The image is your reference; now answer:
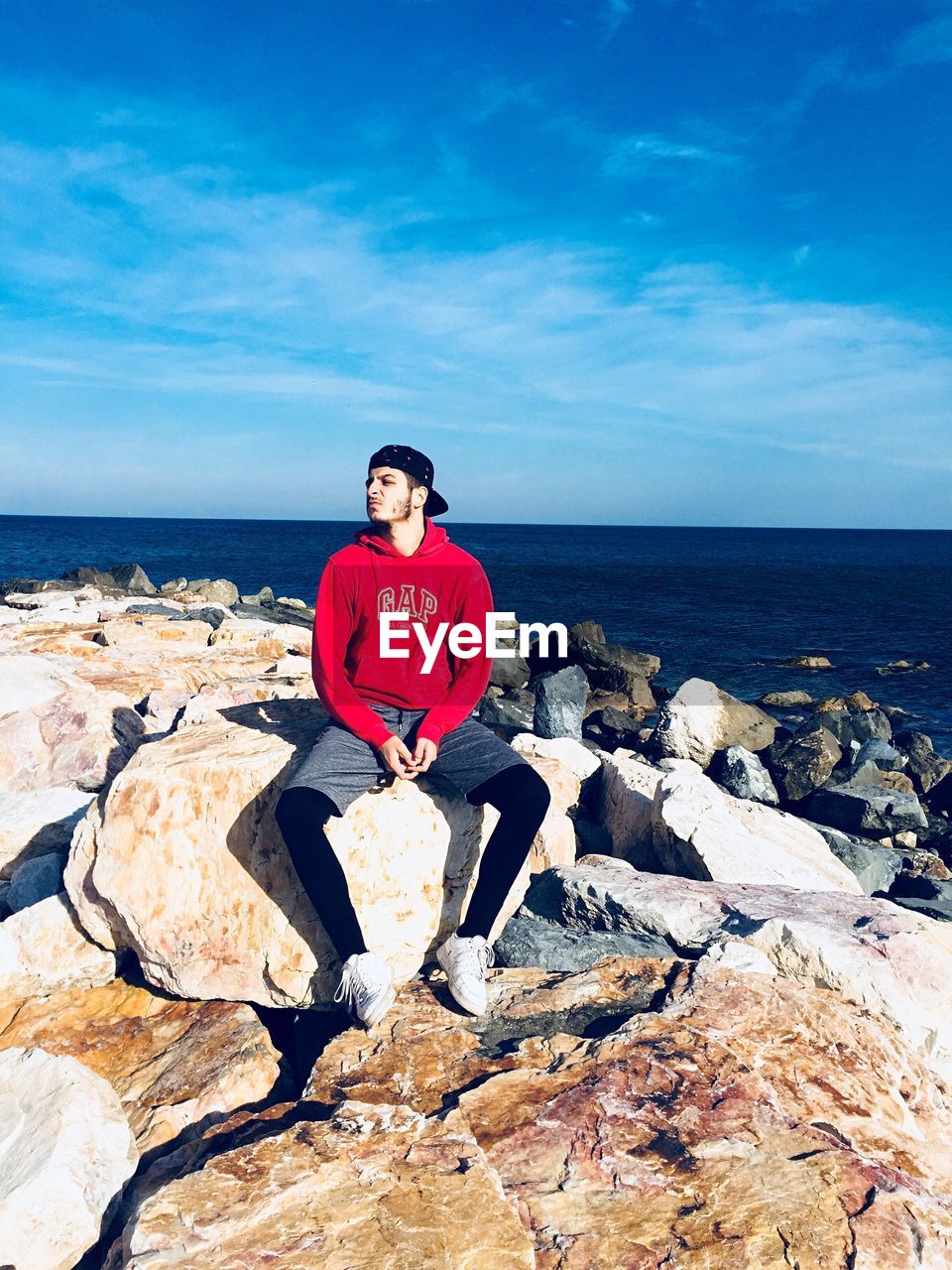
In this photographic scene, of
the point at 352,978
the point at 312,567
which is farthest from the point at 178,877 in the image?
the point at 312,567

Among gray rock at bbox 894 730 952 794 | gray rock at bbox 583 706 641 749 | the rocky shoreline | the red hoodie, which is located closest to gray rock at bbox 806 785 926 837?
gray rock at bbox 894 730 952 794

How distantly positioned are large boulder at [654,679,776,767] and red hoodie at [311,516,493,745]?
9.24m

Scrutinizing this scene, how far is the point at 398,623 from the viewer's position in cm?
460

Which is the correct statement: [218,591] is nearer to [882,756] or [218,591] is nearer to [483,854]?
[882,756]

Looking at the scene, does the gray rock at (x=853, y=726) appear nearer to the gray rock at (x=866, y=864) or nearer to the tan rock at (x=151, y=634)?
the gray rock at (x=866, y=864)

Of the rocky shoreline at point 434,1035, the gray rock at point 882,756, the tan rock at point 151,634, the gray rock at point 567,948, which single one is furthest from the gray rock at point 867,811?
the tan rock at point 151,634

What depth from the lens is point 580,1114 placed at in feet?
9.55

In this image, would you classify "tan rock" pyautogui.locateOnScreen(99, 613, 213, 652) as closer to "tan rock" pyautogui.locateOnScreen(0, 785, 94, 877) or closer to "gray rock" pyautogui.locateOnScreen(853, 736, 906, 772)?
"tan rock" pyautogui.locateOnScreen(0, 785, 94, 877)

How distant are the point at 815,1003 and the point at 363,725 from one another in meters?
2.35

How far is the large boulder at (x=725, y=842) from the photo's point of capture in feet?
17.5

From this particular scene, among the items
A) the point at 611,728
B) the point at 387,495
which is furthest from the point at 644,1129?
the point at 611,728

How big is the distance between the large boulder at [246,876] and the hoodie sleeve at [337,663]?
12.7 inches

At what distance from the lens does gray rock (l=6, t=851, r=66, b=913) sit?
4.94 m

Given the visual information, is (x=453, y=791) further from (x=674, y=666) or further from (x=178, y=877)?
(x=674, y=666)
